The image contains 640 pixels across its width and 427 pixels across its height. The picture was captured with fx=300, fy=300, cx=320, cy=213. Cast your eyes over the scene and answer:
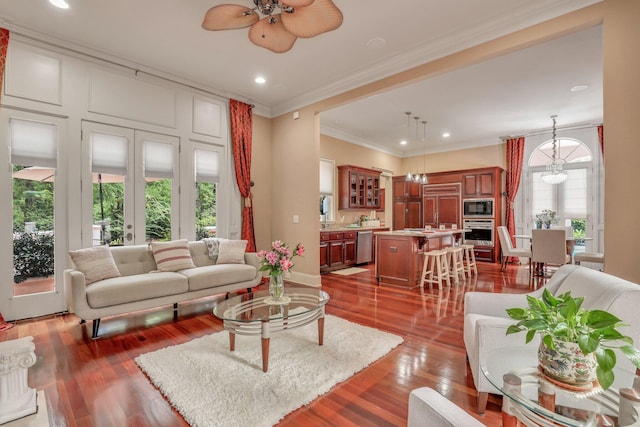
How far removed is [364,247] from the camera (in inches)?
290

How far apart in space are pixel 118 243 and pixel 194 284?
1409 millimetres

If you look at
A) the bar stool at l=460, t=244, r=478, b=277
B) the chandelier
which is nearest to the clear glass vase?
the bar stool at l=460, t=244, r=478, b=277

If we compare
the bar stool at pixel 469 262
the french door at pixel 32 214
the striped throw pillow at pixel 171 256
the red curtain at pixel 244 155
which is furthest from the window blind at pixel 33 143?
the bar stool at pixel 469 262

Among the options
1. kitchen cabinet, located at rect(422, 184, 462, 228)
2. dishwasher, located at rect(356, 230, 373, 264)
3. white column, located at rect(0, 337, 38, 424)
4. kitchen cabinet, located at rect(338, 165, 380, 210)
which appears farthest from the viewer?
kitchen cabinet, located at rect(422, 184, 462, 228)

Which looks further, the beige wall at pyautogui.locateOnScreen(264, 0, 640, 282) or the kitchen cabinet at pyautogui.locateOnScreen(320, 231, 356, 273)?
the kitchen cabinet at pyautogui.locateOnScreen(320, 231, 356, 273)

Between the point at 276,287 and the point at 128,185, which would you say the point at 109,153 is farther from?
the point at 276,287

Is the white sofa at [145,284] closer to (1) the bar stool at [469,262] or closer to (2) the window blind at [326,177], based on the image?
(2) the window blind at [326,177]

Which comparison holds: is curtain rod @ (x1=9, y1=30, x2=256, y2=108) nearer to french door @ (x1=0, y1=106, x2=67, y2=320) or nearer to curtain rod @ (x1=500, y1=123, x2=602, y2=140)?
french door @ (x1=0, y1=106, x2=67, y2=320)

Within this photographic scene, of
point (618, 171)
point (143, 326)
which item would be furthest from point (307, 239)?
point (618, 171)

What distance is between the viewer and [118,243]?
4219mm

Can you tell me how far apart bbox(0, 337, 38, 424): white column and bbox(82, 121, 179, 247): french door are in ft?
8.43

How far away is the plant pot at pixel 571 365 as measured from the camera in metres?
1.07

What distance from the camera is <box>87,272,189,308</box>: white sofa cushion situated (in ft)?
10.1

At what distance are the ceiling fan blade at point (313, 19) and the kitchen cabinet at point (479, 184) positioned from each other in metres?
6.64
